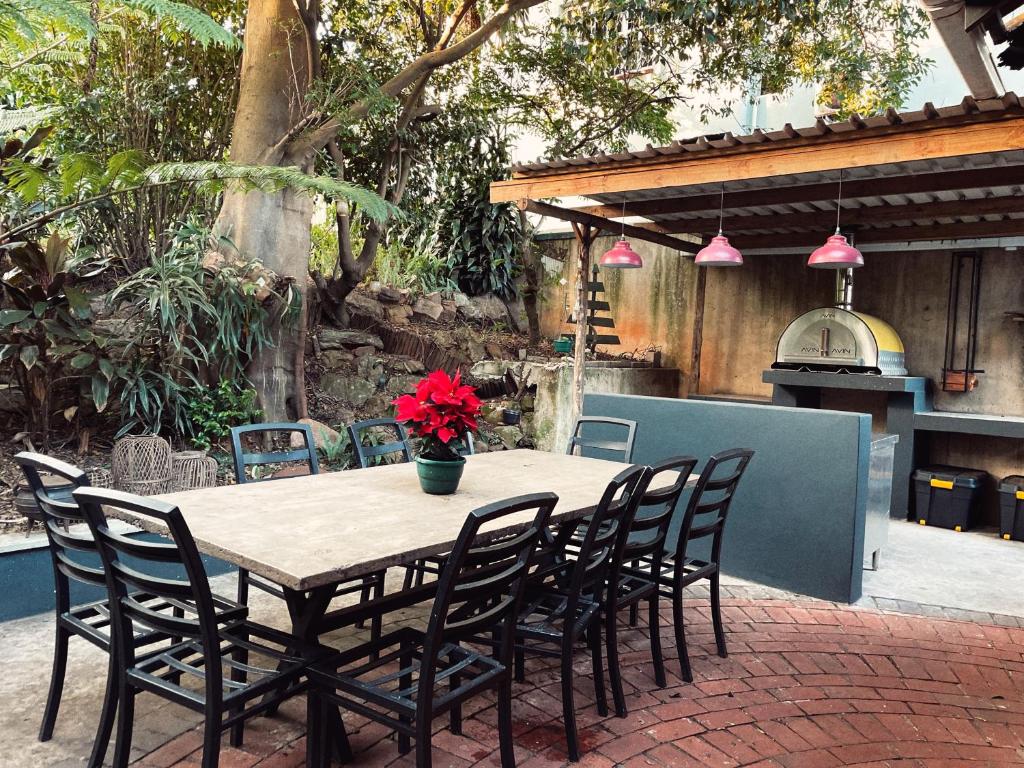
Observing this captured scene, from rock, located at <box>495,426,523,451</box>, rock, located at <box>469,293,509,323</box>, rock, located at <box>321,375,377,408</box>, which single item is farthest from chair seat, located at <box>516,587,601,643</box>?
rock, located at <box>469,293,509,323</box>

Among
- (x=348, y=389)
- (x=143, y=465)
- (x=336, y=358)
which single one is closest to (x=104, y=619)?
(x=143, y=465)

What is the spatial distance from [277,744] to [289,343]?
3.66 meters

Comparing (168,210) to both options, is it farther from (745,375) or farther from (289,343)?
(745,375)

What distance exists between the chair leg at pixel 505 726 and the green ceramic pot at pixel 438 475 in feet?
2.60

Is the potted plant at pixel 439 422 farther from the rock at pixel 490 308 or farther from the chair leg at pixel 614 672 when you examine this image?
the rock at pixel 490 308

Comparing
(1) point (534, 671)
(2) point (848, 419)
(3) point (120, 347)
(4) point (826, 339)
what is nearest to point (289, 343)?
(3) point (120, 347)

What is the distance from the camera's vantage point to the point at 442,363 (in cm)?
773

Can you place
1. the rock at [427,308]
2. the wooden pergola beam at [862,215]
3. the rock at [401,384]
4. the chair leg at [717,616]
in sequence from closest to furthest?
the chair leg at [717,616], the wooden pergola beam at [862,215], the rock at [401,384], the rock at [427,308]

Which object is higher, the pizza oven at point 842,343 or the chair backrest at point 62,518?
the pizza oven at point 842,343

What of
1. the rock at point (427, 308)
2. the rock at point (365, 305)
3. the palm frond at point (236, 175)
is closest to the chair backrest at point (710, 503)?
the palm frond at point (236, 175)

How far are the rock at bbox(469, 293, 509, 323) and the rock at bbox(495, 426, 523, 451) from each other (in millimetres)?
1946

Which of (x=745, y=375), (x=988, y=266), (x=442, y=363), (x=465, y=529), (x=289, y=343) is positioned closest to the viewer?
(x=465, y=529)

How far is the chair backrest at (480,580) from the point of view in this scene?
1803 millimetres

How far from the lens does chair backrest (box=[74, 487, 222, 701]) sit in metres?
1.72
